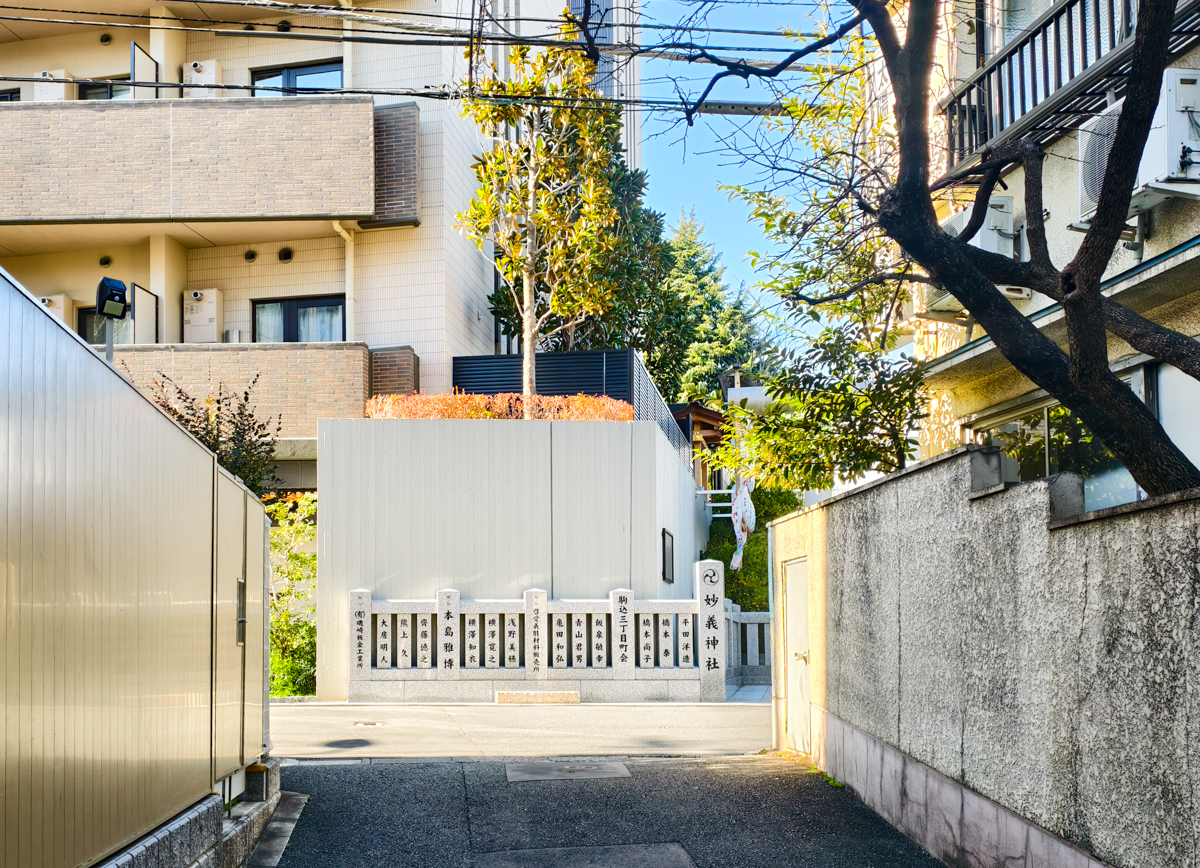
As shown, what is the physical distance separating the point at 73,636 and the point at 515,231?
1634 cm

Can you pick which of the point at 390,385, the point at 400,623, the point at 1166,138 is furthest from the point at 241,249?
the point at 1166,138

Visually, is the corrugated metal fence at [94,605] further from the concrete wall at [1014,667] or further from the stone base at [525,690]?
the stone base at [525,690]

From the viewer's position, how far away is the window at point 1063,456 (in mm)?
6758

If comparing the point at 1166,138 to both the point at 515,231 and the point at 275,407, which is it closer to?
the point at 515,231

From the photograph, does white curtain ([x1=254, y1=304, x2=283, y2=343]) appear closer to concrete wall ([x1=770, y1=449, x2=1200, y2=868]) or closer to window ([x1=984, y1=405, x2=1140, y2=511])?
concrete wall ([x1=770, y1=449, x2=1200, y2=868])

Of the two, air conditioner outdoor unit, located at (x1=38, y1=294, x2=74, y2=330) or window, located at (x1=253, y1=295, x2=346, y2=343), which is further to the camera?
window, located at (x1=253, y1=295, x2=346, y2=343)

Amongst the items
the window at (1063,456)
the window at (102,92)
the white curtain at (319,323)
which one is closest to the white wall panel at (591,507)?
the white curtain at (319,323)

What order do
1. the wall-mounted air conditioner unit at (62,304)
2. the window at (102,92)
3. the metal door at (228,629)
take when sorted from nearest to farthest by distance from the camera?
the metal door at (228,629) < the wall-mounted air conditioner unit at (62,304) < the window at (102,92)

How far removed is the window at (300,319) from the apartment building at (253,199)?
0.03 meters

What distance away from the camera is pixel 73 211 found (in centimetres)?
1981

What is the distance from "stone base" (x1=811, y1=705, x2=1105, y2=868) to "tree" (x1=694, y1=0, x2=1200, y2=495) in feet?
6.03

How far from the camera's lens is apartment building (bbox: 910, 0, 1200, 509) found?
26.5ft

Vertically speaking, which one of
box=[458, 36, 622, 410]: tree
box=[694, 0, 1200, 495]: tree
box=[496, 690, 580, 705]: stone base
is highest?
box=[458, 36, 622, 410]: tree

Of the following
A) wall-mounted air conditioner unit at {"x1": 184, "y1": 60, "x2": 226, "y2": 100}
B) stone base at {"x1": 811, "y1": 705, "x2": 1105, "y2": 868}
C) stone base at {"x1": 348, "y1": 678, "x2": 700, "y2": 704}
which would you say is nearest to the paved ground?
stone base at {"x1": 348, "y1": 678, "x2": 700, "y2": 704}
